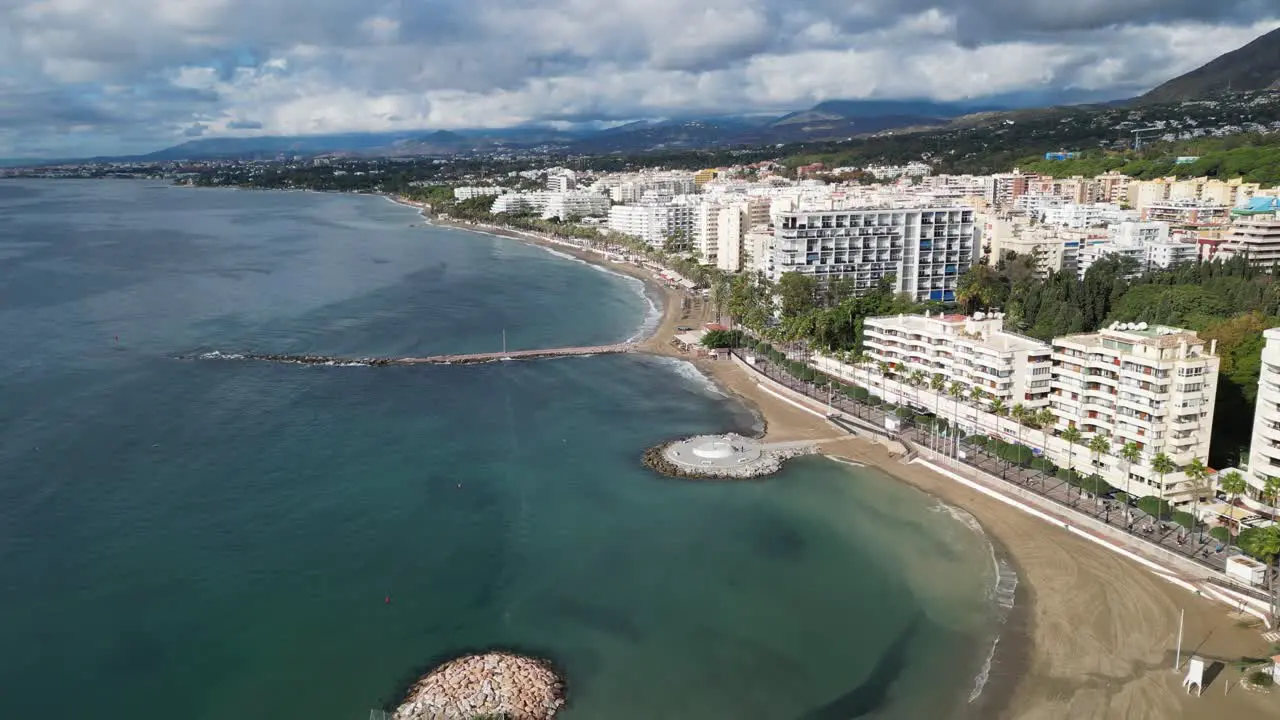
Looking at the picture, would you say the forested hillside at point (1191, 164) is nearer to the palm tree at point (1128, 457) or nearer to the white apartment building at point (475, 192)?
the palm tree at point (1128, 457)

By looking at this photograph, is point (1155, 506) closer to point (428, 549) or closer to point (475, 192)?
point (428, 549)

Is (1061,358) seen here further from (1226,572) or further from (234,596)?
(234,596)

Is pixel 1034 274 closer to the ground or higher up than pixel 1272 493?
higher up

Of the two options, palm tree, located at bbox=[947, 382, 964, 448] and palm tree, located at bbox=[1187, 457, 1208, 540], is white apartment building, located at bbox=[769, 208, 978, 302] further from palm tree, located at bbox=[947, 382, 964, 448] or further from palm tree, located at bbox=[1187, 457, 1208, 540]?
palm tree, located at bbox=[1187, 457, 1208, 540]

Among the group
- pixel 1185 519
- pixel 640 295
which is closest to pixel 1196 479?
pixel 1185 519

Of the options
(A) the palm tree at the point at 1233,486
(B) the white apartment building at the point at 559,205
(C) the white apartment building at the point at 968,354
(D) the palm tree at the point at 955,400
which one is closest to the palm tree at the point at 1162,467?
(A) the palm tree at the point at 1233,486

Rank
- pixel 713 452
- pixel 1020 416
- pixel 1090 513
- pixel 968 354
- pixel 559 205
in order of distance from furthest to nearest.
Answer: pixel 559 205 < pixel 968 354 < pixel 713 452 < pixel 1020 416 < pixel 1090 513

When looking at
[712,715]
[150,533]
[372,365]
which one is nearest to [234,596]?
[150,533]
